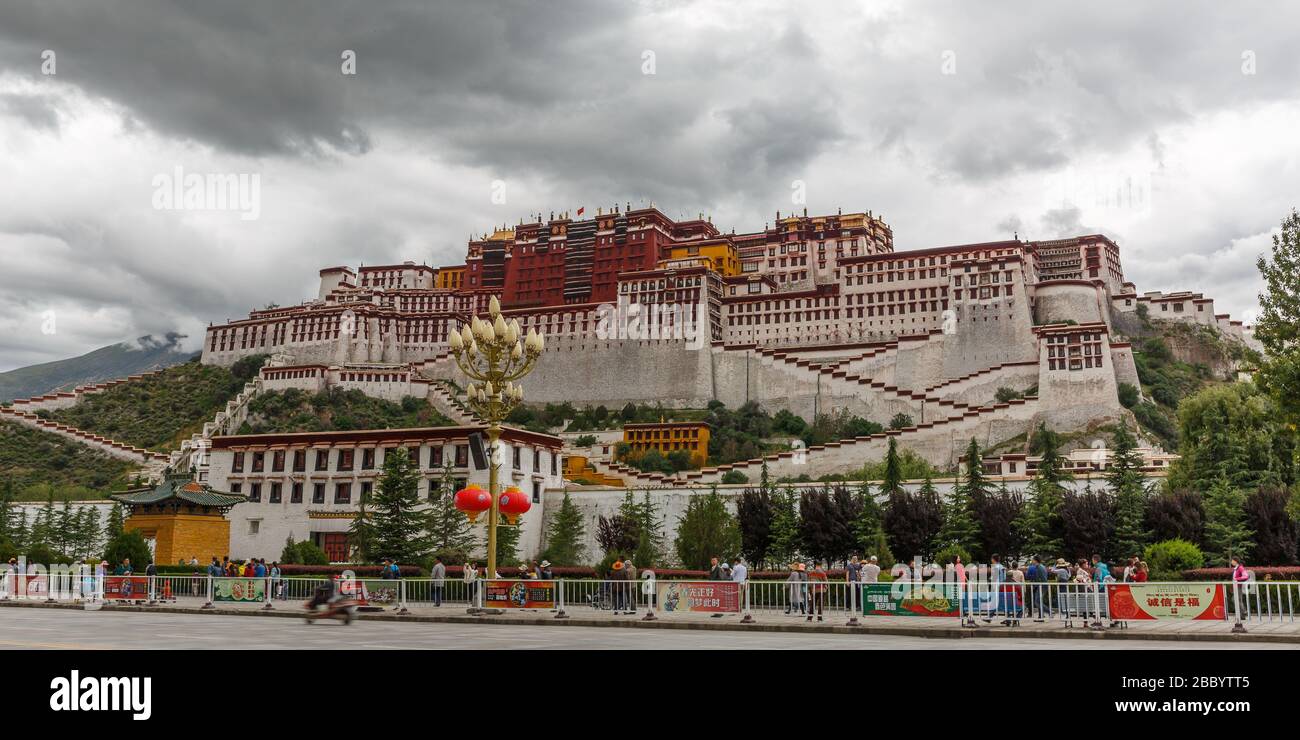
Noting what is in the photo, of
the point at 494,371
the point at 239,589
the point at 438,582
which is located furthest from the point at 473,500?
the point at 239,589

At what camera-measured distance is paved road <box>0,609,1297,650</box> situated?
44.2 ft

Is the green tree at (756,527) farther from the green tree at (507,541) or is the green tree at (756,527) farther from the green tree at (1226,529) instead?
the green tree at (1226,529)

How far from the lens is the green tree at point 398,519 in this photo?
39312mm

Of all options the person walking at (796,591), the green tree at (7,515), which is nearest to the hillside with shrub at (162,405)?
the green tree at (7,515)

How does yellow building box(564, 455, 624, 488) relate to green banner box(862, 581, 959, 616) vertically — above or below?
above

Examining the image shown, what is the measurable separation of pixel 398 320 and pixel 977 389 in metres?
58.5

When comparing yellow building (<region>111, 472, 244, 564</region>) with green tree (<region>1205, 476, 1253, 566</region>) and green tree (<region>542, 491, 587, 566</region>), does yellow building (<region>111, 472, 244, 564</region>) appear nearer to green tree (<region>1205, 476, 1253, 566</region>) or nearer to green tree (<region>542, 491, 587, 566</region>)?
green tree (<region>542, 491, 587, 566</region>)

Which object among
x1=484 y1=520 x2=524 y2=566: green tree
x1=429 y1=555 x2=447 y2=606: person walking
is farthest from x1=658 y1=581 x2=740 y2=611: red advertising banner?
x1=484 y1=520 x2=524 y2=566: green tree

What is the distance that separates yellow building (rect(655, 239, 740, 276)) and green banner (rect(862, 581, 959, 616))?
85.3 m

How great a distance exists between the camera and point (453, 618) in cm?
2223

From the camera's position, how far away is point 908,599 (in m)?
20.8
